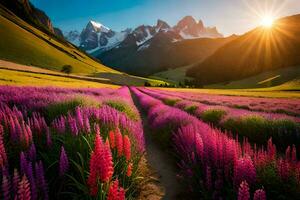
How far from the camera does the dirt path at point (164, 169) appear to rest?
6627 millimetres

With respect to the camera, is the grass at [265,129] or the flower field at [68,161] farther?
the grass at [265,129]

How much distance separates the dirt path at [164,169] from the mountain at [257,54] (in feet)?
416

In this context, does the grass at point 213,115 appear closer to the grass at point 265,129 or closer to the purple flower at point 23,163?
the grass at point 265,129

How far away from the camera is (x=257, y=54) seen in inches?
5468

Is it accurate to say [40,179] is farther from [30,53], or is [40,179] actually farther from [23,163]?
[30,53]

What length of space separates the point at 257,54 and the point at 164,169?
14391 centimetres

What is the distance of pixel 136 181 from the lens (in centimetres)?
567

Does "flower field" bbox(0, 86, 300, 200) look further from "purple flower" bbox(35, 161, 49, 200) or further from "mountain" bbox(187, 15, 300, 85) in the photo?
"mountain" bbox(187, 15, 300, 85)

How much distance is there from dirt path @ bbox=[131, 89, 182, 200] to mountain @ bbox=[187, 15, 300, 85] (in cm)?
12680

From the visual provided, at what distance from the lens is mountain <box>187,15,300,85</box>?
414 ft

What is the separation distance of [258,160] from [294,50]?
448ft

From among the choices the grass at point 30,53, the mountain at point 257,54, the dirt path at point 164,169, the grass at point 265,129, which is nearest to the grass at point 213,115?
the grass at point 265,129

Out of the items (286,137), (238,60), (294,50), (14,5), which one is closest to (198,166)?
(286,137)

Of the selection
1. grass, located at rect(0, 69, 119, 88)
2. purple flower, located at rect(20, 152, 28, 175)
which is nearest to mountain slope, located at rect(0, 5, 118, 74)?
grass, located at rect(0, 69, 119, 88)
